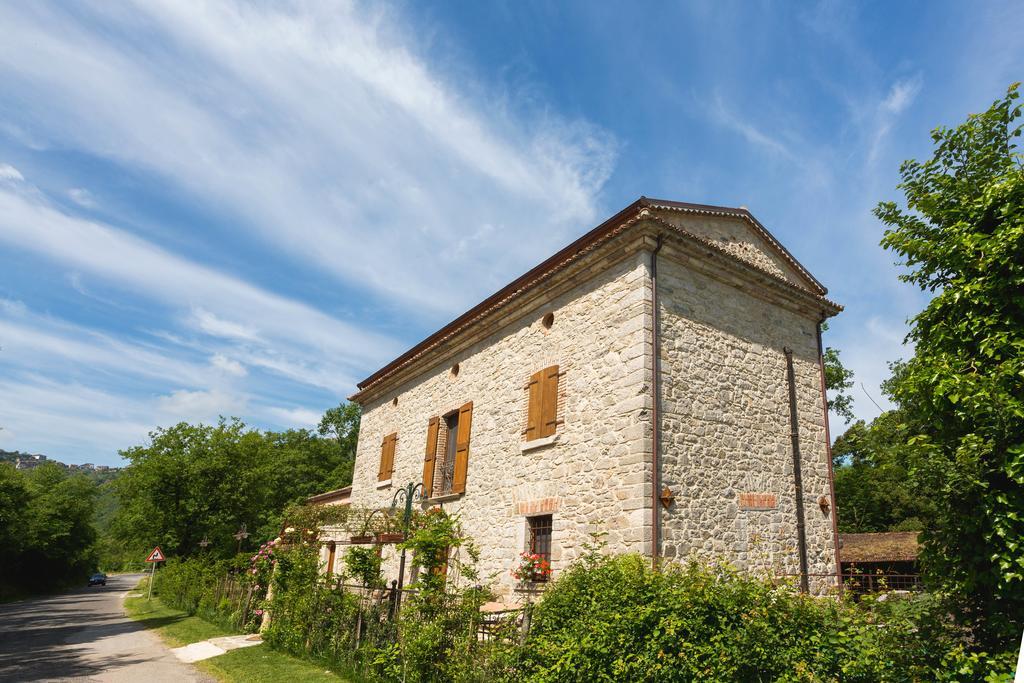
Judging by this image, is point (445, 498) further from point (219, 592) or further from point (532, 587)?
point (219, 592)

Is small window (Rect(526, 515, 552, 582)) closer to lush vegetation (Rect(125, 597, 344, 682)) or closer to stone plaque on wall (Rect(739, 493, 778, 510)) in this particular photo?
stone plaque on wall (Rect(739, 493, 778, 510))

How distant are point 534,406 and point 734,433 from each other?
11.0 ft

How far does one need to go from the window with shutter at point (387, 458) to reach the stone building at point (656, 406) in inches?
141

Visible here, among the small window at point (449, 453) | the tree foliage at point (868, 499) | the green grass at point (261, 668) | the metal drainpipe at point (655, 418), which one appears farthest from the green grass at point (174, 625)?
the tree foliage at point (868, 499)

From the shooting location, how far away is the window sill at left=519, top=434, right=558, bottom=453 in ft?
31.7

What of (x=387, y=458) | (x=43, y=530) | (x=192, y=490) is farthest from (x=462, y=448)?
(x=43, y=530)

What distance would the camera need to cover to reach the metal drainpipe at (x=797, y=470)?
9.63 meters

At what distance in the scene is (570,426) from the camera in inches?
372

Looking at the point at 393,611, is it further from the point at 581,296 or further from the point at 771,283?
the point at 771,283

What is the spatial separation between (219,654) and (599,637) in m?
8.77

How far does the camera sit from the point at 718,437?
9.09 m

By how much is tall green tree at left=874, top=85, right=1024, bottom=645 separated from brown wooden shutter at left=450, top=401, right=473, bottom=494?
27.7ft

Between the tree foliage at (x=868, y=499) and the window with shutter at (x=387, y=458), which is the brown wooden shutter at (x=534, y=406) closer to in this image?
the window with shutter at (x=387, y=458)

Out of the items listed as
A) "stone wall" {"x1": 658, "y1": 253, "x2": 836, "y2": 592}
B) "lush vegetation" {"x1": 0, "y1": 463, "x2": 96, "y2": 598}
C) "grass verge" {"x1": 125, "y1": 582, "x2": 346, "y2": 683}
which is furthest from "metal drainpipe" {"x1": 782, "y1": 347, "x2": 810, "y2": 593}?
"lush vegetation" {"x1": 0, "y1": 463, "x2": 96, "y2": 598}
